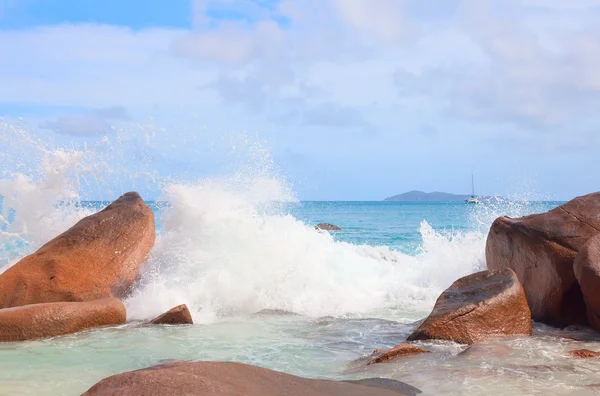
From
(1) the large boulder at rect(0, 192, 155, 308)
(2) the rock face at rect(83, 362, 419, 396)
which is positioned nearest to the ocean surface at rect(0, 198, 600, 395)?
(1) the large boulder at rect(0, 192, 155, 308)

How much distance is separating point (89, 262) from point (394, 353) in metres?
5.35

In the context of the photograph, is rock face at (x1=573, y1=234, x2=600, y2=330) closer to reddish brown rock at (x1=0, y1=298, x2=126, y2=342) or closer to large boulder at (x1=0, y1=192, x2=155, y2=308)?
reddish brown rock at (x1=0, y1=298, x2=126, y2=342)

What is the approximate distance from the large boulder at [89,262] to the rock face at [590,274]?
6164mm

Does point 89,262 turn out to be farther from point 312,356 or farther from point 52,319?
point 312,356

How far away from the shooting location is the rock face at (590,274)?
22.5 feet

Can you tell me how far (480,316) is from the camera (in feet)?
22.5

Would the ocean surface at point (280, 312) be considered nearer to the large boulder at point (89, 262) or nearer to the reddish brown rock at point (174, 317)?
the reddish brown rock at point (174, 317)

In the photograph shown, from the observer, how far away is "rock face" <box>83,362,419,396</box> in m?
3.64

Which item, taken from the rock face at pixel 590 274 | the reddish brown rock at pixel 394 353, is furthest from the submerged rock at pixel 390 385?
the rock face at pixel 590 274

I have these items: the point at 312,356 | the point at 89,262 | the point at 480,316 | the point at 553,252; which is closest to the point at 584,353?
the point at 480,316

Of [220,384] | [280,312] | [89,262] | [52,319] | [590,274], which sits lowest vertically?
[280,312]

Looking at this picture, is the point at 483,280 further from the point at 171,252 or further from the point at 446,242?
the point at 446,242

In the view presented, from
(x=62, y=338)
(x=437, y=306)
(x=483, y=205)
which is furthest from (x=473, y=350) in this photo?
(x=483, y=205)

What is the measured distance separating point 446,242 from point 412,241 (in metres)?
10.7
